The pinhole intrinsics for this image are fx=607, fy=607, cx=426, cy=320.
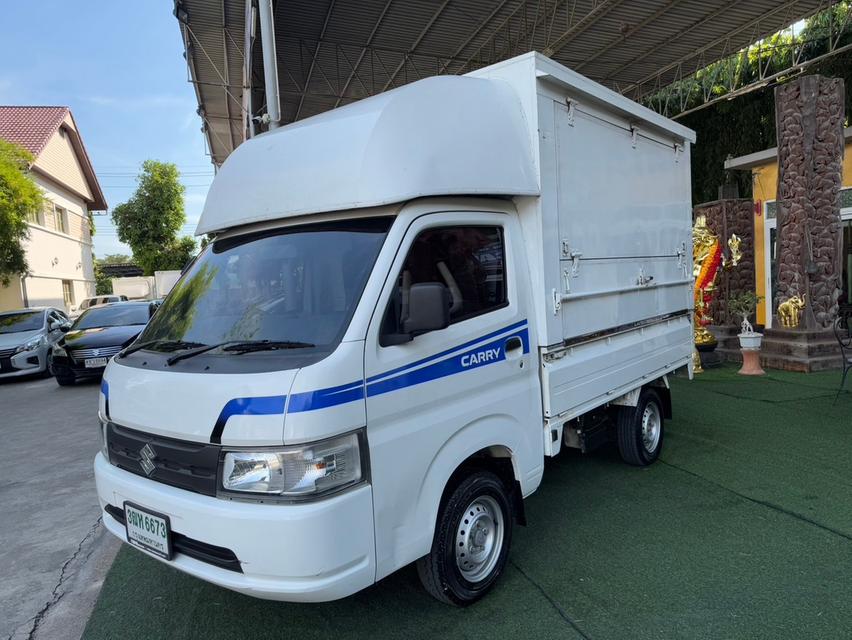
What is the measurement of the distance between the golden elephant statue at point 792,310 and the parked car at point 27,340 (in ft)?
42.5

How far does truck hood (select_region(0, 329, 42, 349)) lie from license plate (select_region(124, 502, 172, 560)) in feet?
36.8

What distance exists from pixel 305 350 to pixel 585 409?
7.15ft

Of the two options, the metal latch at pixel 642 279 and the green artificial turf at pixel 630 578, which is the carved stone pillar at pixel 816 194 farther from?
the metal latch at pixel 642 279

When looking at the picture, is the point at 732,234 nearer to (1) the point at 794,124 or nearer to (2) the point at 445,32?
(1) the point at 794,124

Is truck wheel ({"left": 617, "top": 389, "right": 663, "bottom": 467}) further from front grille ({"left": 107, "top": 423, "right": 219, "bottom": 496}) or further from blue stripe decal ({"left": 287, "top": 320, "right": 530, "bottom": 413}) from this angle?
front grille ({"left": 107, "top": 423, "right": 219, "bottom": 496})

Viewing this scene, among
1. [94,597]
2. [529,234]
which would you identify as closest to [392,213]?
[529,234]

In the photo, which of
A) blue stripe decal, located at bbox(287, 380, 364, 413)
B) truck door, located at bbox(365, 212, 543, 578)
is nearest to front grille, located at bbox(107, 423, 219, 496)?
blue stripe decal, located at bbox(287, 380, 364, 413)

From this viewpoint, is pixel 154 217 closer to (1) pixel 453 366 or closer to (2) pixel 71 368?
(2) pixel 71 368

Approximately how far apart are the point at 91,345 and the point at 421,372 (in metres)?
9.60

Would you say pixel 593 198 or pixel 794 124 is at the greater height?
pixel 794 124

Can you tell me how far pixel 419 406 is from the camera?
108 inches

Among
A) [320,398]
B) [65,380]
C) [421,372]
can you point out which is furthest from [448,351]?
[65,380]

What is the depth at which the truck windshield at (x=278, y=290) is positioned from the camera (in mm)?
2699

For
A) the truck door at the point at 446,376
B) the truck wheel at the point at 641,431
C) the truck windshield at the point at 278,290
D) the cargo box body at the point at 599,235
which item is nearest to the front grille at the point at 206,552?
the truck door at the point at 446,376
